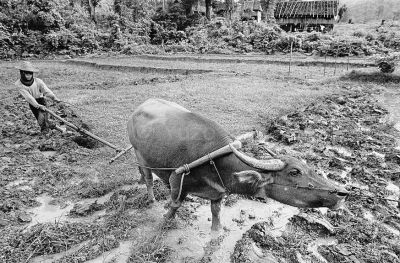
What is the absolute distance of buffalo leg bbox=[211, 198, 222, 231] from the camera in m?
4.13

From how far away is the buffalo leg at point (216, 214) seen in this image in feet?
13.5

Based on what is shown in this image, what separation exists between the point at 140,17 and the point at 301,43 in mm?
14717

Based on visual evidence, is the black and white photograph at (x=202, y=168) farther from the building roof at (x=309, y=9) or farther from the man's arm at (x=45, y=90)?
the building roof at (x=309, y=9)

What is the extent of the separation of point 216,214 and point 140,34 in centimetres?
2589

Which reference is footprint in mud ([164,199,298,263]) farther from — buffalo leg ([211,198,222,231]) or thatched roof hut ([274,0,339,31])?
thatched roof hut ([274,0,339,31])

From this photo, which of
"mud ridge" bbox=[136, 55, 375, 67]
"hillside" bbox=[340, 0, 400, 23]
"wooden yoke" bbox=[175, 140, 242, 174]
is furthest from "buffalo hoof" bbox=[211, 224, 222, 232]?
"hillside" bbox=[340, 0, 400, 23]

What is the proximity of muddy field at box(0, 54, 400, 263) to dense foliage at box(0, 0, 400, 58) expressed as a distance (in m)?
11.7

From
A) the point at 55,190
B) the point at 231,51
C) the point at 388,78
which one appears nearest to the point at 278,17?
the point at 231,51

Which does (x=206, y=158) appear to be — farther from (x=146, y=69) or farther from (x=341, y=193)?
(x=146, y=69)

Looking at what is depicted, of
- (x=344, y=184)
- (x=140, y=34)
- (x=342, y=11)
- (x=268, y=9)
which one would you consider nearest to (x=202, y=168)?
(x=344, y=184)

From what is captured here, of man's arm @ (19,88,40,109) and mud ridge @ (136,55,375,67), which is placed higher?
mud ridge @ (136,55,375,67)

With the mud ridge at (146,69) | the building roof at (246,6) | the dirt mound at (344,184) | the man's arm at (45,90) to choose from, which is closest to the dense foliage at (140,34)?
the mud ridge at (146,69)

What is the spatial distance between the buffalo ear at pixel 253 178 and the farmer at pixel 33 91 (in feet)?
16.0

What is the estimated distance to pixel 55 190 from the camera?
530 centimetres
